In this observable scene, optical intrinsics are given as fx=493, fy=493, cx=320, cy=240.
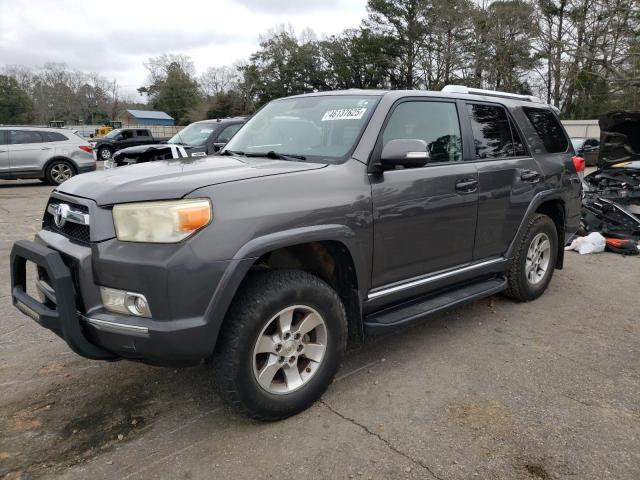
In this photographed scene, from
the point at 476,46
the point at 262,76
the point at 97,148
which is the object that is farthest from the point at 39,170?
the point at 262,76

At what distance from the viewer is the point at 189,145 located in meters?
9.93

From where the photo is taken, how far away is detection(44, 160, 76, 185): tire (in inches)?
522

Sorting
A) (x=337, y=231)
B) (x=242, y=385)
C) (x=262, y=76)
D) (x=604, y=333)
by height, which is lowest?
(x=604, y=333)

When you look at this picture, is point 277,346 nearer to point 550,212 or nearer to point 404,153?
point 404,153

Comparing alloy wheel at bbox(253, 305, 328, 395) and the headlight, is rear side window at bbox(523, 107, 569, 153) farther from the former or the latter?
the headlight

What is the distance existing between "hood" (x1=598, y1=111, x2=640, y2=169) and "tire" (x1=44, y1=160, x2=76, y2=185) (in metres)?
12.6

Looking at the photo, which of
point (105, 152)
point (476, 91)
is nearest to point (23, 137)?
point (105, 152)

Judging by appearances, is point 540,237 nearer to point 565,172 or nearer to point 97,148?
point 565,172

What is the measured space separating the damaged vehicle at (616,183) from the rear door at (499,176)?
151 inches

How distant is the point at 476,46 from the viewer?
3547cm

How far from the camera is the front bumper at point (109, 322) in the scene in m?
2.29

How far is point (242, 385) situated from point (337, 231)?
97cm

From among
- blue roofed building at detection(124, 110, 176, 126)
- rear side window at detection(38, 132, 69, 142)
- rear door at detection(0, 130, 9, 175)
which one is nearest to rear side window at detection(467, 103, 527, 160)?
rear side window at detection(38, 132, 69, 142)

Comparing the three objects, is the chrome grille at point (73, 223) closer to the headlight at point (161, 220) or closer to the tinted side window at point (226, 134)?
the headlight at point (161, 220)
